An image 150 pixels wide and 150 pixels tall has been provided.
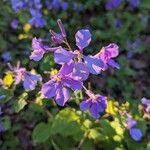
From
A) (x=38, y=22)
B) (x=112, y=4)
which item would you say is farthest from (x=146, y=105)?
(x=112, y=4)

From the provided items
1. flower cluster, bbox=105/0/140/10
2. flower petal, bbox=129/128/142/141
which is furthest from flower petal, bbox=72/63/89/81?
flower cluster, bbox=105/0/140/10

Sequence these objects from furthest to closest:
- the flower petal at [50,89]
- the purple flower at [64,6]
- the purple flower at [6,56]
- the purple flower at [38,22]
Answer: the purple flower at [64,6] < the purple flower at [38,22] < the purple flower at [6,56] < the flower petal at [50,89]

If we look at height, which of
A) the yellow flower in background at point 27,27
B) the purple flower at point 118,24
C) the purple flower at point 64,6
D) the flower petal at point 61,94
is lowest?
the purple flower at point 118,24

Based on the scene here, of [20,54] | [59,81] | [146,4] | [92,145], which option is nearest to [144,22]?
[146,4]

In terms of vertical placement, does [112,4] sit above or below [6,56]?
below

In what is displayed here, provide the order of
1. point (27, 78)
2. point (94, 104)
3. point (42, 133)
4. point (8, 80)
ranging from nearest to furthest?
point (94, 104) → point (27, 78) → point (8, 80) → point (42, 133)

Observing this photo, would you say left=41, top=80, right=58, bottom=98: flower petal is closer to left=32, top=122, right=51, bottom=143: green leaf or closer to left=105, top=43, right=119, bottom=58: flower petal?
left=105, top=43, right=119, bottom=58: flower petal

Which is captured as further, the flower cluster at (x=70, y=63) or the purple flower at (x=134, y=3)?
the purple flower at (x=134, y=3)

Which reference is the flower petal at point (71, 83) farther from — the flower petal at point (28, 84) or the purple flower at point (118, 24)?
the purple flower at point (118, 24)

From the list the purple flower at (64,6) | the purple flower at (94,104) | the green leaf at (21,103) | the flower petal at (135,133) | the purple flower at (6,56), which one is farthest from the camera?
the purple flower at (64,6)

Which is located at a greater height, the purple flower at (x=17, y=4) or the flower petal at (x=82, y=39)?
the flower petal at (x=82, y=39)

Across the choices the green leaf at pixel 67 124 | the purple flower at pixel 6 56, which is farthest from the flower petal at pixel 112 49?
the purple flower at pixel 6 56

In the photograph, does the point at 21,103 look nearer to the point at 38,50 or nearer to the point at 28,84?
the point at 28,84
